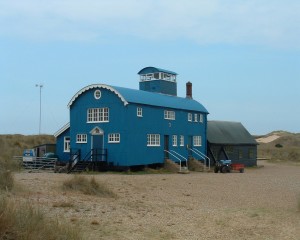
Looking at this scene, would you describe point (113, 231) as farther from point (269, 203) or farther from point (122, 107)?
point (122, 107)

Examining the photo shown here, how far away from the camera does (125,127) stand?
113 ft

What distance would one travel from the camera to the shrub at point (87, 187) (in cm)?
1839

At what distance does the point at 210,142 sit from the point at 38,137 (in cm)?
2622

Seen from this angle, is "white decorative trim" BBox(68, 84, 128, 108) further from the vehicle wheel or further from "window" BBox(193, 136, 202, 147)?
"window" BBox(193, 136, 202, 147)

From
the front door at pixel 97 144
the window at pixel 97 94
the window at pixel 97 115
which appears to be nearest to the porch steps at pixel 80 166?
the front door at pixel 97 144

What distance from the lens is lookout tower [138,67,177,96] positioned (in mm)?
42344

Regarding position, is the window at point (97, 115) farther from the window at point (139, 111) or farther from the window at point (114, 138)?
the window at point (139, 111)

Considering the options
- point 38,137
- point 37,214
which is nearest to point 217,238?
point 37,214

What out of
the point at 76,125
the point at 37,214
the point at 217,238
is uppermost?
the point at 76,125

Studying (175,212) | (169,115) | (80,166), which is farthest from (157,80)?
(175,212)

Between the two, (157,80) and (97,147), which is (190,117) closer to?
(157,80)

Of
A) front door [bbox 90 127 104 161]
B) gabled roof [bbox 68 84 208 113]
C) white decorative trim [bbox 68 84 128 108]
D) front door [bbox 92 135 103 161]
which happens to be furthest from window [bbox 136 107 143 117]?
front door [bbox 92 135 103 161]

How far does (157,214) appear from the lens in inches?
575

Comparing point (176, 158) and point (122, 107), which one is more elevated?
point (122, 107)
